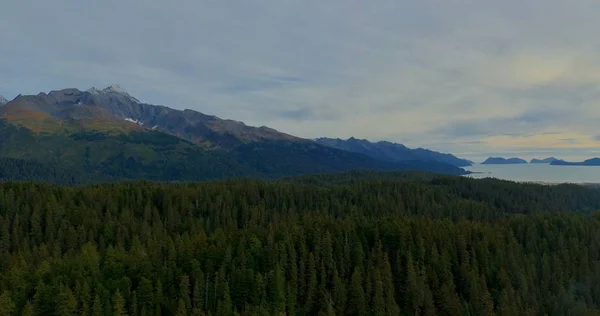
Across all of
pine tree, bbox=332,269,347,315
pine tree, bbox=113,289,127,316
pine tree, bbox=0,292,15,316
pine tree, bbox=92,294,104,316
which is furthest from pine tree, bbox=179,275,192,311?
pine tree, bbox=332,269,347,315

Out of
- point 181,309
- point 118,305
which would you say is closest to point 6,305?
point 118,305

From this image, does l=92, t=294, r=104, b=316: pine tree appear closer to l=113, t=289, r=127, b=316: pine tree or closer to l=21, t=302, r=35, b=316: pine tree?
l=113, t=289, r=127, b=316: pine tree

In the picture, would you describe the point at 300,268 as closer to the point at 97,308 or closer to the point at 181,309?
the point at 181,309

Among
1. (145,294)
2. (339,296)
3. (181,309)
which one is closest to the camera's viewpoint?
(181,309)

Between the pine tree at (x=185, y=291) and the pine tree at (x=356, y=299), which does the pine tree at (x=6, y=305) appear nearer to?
the pine tree at (x=185, y=291)

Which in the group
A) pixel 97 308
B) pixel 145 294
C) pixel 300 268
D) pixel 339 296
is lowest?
pixel 339 296

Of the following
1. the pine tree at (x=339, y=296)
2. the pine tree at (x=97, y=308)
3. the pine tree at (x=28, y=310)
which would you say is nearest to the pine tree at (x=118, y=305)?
the pine tree at (x=97, y=308)

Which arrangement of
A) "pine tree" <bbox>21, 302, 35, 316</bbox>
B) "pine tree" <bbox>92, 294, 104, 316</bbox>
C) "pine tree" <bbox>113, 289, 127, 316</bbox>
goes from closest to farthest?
"pine tree" <bbox>21, 302, 35, 316</bbox>
"pine tree" <bbox>92, 294, 104, 316</bbox>
"pine tree" <bbox>113, 289, 127, 316</bbox>

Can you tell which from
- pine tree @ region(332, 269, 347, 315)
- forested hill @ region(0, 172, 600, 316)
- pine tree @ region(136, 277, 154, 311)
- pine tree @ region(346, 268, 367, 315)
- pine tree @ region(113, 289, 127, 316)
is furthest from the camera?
pine tree @ region(332, 269, 347, 315)

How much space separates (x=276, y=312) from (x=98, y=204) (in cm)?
11060

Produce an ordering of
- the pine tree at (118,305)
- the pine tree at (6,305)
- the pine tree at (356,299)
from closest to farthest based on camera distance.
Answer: the pine tree at (6,305)
the pine tree at (118,305)
the pine tree at (356,299)

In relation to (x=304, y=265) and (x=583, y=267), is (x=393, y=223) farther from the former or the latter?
(x=583, y=267)

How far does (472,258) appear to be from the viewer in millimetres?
126188

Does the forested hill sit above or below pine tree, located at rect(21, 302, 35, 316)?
above
